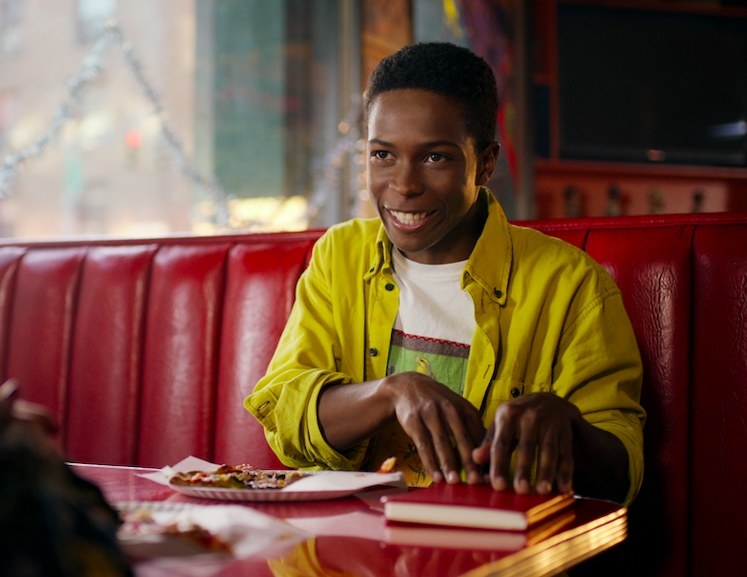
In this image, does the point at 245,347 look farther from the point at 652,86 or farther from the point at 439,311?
the point at 652,86

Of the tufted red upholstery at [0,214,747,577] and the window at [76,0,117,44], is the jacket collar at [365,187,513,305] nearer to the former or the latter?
the tufted red upholstery at [0,214,747,577]

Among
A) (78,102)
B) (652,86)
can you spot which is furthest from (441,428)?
(652,86)

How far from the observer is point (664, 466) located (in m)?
1.70

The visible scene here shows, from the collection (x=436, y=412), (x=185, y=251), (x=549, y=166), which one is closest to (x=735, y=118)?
(x=549, y=166)

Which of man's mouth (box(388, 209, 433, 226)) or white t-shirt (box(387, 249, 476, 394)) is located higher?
man's mouth (box(388, 209, 433, 226))

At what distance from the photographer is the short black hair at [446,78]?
5.30ft

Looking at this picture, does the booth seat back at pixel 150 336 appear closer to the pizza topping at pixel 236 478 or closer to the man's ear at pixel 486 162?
the man's ear at pixel 486 162

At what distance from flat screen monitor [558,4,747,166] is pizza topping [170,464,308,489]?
5707 millimetres

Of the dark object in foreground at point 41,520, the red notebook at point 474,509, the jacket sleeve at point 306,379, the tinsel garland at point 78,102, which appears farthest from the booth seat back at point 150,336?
the dark object in foreground at point 41,520

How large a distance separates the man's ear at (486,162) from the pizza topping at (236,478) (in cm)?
67

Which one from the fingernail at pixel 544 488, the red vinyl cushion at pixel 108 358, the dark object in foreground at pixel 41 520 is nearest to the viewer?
the dark object in foreground at pixel 41 520

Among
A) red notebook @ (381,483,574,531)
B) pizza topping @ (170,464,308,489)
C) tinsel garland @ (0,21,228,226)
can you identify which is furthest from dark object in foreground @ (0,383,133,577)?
tinsel garland @ (0,21,228,226)

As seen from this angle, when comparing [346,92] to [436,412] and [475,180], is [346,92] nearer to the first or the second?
[475,180]

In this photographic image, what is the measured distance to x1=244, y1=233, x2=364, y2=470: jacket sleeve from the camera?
1.52 meters
